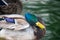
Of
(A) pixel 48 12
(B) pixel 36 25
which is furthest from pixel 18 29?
(A) pixel 48 12

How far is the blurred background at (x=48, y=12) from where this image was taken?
3.78m

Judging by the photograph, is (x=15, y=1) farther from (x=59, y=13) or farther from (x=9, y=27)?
(x=59, y=13)

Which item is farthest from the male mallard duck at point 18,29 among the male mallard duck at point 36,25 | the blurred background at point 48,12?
the blurred background at point 48,12

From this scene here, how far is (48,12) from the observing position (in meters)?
4.58

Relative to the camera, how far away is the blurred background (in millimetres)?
3777

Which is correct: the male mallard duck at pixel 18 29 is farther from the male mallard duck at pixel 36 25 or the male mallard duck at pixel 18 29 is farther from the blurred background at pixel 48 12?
the blurred background at pixel 48 12

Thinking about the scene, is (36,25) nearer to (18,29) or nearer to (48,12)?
(18,29)

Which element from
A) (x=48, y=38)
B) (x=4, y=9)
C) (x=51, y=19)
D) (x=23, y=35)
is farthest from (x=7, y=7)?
(x=51, y=19)

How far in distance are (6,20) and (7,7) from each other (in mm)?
234

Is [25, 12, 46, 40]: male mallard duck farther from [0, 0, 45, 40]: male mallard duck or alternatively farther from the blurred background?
the blurred background

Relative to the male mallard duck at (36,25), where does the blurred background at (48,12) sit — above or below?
below

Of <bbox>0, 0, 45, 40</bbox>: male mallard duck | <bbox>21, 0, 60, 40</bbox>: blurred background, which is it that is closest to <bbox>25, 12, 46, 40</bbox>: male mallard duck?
<bbox>0, 0, 45, 40</bbox>: male mallard duck

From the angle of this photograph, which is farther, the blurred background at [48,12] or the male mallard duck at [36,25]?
the blurred background at [48,12]

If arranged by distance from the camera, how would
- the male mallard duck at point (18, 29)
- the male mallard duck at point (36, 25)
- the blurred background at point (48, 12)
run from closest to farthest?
the male mallard duck at point (18, 29)
the male mallard duck at point (36, 25)
the blurred background at point (48, 12)
